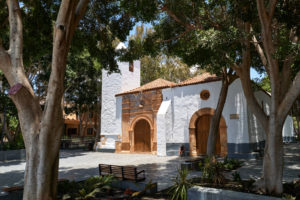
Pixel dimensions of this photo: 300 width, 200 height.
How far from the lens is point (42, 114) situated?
15.7 ft

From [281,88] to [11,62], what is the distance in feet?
21.0

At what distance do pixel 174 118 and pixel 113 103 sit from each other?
20.4 feet

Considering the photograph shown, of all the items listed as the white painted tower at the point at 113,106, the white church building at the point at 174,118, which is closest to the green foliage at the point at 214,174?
the white church building at the point at 174,118

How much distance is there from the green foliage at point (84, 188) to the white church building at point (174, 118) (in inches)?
328

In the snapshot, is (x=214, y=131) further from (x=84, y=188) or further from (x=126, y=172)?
(x=84, y=188)

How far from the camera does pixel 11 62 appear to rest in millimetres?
4789

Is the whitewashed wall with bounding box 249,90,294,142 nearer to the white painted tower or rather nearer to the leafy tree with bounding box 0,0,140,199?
the white painted tower

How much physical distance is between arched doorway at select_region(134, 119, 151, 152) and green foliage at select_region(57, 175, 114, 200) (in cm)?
1056

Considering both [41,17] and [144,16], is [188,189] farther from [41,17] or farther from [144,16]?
[41,17]

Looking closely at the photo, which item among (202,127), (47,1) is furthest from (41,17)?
(202,127)

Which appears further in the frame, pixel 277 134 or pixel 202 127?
pixel 202 127

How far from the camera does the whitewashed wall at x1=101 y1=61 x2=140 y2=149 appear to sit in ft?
62.4

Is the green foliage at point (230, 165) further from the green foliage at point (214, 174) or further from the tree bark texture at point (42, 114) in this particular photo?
the tree bark texture at point (42, 114)

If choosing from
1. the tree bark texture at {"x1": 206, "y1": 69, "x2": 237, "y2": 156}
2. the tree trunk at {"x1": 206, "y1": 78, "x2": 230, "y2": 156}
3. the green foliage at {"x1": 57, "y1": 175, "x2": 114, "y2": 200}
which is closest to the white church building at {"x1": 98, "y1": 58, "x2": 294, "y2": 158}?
the tree bark texture at {"x1": 206, "y1": 69, "x2": 237, "y2": 156}
